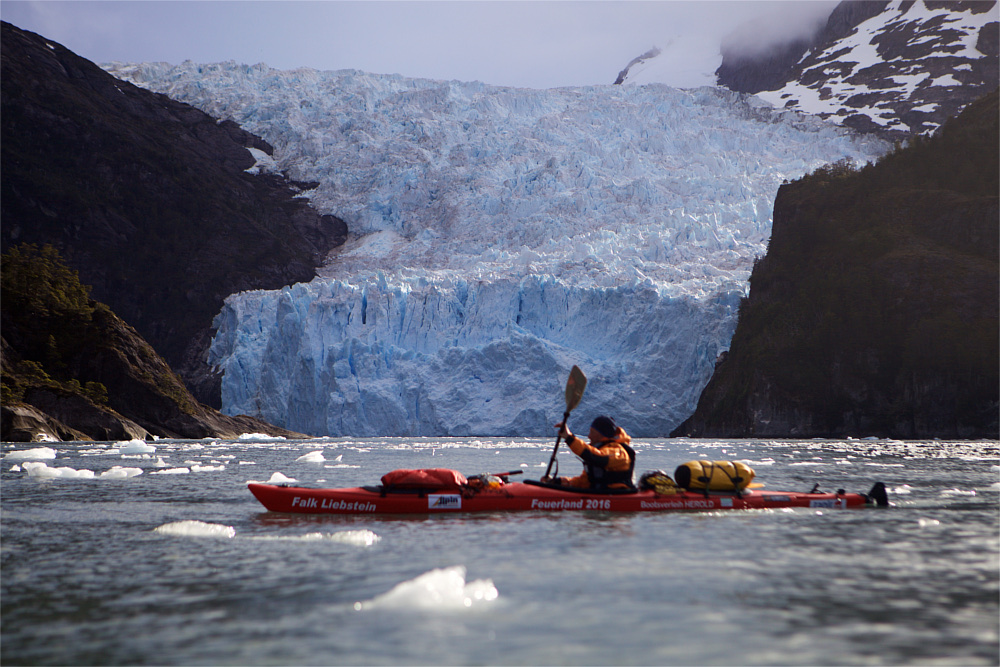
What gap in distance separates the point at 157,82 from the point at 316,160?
2616 cm

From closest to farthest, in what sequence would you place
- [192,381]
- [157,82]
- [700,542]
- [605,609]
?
[605,609]
[700,542]
[192,381]
[157,82]

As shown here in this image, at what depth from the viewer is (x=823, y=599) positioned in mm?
5320

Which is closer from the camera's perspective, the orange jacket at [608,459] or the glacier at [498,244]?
the orange jacket at [608,459]

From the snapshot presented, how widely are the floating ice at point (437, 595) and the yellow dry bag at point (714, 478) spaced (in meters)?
5.74

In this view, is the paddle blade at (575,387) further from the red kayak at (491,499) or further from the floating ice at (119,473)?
the floating ice at (119,473)

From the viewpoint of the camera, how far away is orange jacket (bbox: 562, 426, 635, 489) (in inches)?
404

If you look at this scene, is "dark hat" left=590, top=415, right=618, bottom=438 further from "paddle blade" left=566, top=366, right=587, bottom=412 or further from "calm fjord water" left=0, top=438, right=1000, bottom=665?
"paddle blade" left=566, top=366, right=587, bottom=412

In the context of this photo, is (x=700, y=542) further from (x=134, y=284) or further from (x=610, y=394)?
(x=134, y=284)

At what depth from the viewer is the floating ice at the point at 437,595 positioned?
5055 millimetres

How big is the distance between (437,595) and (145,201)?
85.8m

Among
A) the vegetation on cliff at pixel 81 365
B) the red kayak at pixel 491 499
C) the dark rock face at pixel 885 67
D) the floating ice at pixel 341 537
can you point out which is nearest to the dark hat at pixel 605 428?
the red kayak at pixel 491 499

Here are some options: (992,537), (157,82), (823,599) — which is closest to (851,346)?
(992,537)

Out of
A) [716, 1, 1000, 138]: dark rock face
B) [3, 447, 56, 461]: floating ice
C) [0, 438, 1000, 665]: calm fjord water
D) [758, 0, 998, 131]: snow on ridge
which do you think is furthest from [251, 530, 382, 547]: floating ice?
[758, 0, 998, 131]: snow on ridge

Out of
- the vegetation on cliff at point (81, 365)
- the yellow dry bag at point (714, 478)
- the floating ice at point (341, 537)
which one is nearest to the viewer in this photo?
the floating ice at point (341, 537)
